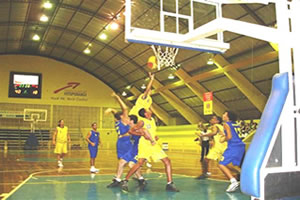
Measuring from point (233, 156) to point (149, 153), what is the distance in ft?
5.88

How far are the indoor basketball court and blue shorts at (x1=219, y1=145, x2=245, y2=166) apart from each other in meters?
0.02

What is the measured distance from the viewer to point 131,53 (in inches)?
1010

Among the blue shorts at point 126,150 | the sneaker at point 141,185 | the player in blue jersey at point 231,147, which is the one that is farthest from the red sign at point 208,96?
the blue shorts at point 126,150

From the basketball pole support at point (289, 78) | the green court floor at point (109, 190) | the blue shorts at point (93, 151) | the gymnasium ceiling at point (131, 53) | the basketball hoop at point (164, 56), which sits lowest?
the green court floor at point (109, 190)

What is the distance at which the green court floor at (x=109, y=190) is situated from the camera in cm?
579

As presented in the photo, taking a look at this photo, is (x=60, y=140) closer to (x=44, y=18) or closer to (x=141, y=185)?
(x=141, y=185)

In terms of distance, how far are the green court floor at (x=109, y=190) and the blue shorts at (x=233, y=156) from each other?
0.59m

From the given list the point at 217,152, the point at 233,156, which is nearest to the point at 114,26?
the point at 217,152

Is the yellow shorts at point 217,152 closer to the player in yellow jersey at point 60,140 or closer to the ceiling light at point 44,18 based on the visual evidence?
the player in yellow jersey at point 60,140

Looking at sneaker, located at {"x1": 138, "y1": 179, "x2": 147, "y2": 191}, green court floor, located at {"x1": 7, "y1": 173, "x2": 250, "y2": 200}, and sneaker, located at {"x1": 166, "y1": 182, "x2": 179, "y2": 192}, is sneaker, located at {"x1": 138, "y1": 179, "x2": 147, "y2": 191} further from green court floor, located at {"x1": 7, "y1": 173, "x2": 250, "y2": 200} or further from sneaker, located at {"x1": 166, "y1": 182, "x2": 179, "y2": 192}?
→ sneaker, located at {"x1": 166, "y1": 182, "x2": 179, "y2": 192}

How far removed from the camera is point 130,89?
32.4 meters

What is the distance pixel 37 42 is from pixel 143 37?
2501cm

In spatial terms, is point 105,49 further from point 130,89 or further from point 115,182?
point 115,182

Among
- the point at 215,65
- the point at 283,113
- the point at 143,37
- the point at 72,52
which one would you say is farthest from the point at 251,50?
the point at 72,52
